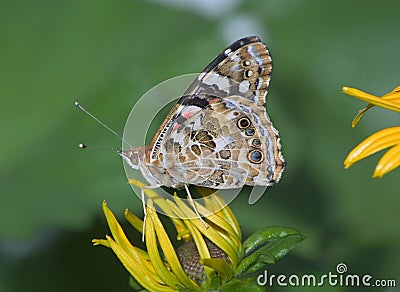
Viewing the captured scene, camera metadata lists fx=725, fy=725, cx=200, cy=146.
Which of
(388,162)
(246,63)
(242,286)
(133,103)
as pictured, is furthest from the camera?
(133,103)

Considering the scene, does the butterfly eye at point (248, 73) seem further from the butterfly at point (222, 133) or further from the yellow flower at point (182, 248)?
the yellow flower at point (182, 248)

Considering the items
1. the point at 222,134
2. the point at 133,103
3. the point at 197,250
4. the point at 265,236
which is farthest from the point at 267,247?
the point at 133,103

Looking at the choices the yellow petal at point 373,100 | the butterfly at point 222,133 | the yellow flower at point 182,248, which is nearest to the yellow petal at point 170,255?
the yellow flower at point 182,248

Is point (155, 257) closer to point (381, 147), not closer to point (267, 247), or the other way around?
point (267, 247)

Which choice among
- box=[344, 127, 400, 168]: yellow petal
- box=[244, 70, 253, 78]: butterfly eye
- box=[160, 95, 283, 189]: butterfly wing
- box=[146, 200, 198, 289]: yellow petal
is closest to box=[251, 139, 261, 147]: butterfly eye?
box=[160, 95, 283, 189]: butterfly wing

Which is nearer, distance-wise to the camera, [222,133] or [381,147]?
[381,147]

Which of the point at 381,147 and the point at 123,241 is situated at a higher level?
the point at 381,147

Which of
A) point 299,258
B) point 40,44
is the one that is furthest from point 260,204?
point 40,44
